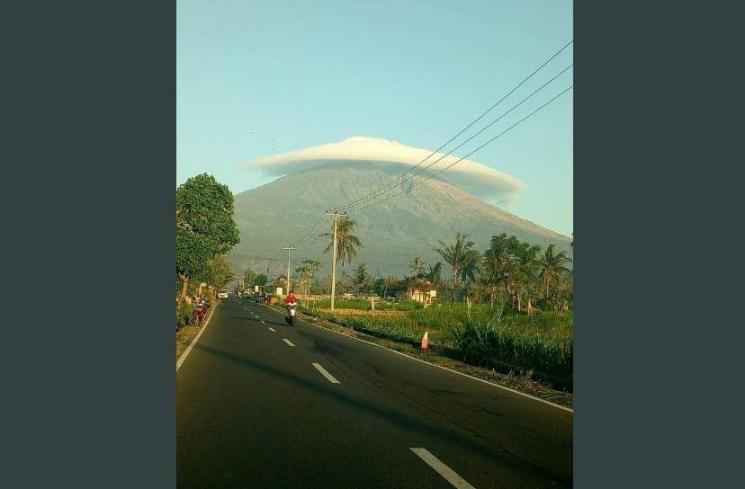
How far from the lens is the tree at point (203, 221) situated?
42781 mm

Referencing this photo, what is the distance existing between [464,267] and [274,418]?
290 ft

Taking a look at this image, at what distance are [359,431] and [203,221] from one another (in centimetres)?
3956

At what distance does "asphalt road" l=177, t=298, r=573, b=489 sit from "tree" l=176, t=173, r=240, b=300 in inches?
1126

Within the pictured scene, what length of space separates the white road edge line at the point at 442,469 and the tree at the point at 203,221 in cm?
3685

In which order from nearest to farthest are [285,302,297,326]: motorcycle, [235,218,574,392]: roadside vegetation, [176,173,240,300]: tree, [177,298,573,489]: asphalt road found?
[177,298,573,489]: asphalt road < [235,218,574,392]: roadside vegetation < [285,302,297,326]: motorcycle < [176,173,240,300]: tree

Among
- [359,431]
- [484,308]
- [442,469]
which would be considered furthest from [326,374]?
[484,308]

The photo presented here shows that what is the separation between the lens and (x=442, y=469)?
6.60 meters

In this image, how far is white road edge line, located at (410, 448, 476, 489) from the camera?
607 cm

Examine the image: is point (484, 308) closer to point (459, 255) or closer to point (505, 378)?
point (459, 255)

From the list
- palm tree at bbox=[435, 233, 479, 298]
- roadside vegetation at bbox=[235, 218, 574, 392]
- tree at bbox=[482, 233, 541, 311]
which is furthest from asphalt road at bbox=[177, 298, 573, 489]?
palm tree at bbox=[435, 233, 479, 298]

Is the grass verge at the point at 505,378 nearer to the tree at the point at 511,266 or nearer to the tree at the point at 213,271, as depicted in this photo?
the tree at the point at 213,271

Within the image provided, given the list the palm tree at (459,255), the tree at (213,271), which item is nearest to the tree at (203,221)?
the tree at (213,271)

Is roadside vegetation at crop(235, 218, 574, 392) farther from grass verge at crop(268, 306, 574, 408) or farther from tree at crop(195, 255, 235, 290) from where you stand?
tree at crop(195, 255, 235, 290)

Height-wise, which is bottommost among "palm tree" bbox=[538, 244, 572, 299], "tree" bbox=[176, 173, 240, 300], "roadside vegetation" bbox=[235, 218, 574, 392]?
"roadside vegetation" bbox=[235, 218, 574, 392]
